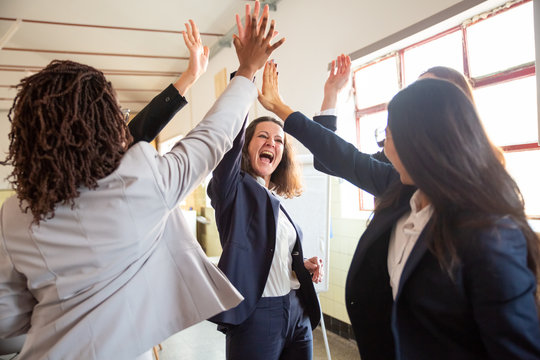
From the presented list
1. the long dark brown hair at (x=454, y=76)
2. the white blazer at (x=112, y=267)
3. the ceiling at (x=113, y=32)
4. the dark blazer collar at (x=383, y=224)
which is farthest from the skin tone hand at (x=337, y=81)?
the ceiling at (x=113, y=32)

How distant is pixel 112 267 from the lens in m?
0.84

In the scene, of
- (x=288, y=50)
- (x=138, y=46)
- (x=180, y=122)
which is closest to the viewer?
(x=288, y=50)

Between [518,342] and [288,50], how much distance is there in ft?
12.8

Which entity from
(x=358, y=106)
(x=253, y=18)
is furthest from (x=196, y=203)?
(x=253, y=18)

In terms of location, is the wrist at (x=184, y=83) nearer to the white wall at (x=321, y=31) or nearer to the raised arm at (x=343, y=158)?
the raised arm at (x=343, y=158)

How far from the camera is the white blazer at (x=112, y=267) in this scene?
81 centimetres

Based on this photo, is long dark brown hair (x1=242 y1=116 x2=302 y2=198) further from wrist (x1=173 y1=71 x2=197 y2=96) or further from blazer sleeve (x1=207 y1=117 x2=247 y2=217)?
wrist (x1=173 y1=71 x2=197 y2=96)

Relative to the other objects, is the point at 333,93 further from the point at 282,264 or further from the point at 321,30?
the point at 321,30

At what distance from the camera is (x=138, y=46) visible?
5.93 m

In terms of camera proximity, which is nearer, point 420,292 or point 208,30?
point 420,292

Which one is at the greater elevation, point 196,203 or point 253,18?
point 253,18

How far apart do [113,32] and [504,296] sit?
19.8 ft

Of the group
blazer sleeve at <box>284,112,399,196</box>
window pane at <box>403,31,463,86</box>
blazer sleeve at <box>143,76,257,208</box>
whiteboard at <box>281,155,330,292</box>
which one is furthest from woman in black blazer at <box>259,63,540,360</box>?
window pane at <box>403,31,463,86</box>

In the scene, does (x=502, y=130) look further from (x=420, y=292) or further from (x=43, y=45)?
(x=43, y=45)
